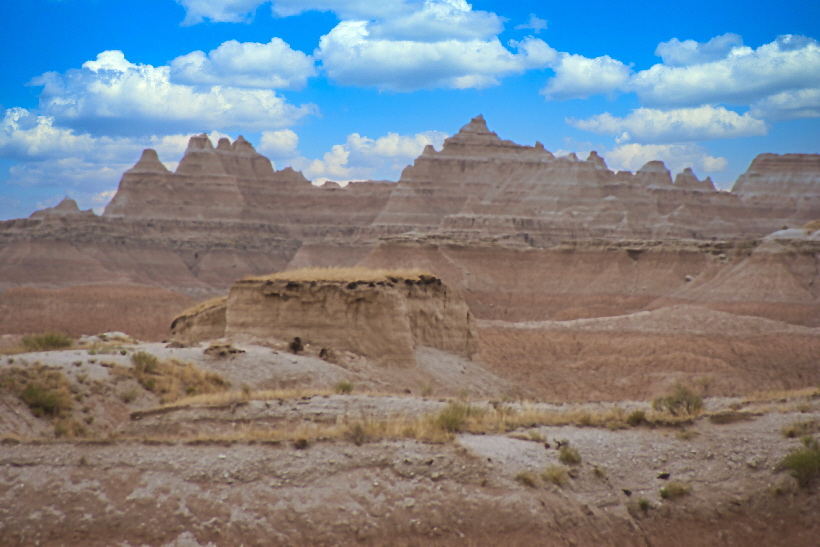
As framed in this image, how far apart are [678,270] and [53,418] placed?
234 ft

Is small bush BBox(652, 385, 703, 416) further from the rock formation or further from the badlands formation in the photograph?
the rock formation

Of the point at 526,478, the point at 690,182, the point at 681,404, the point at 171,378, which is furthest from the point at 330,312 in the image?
the point at 690,182

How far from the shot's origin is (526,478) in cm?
1046

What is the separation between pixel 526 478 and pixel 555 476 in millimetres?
419

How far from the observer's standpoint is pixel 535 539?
9.73 metres

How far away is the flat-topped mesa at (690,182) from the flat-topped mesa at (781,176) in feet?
20.1

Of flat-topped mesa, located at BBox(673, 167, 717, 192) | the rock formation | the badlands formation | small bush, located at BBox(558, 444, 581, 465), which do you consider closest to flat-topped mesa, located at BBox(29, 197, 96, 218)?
the rock formation

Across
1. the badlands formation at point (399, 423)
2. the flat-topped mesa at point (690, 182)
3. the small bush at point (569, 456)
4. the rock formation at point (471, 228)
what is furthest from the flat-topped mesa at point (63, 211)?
the small bush at point (569, 456)

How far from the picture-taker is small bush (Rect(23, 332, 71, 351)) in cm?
2230

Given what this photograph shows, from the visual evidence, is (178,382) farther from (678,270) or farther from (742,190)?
(742,190)

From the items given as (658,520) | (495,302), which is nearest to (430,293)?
(658,520)

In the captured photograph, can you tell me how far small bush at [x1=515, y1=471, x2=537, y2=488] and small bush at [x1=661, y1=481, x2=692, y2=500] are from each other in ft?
5.86

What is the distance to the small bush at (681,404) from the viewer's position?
13.6 meters

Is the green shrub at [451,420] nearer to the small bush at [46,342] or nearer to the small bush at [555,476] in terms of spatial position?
the small bush at [555,476]
